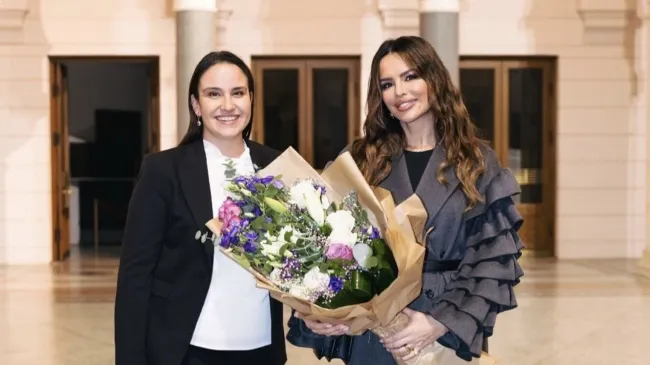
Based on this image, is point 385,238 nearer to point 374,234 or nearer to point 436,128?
point 374,234

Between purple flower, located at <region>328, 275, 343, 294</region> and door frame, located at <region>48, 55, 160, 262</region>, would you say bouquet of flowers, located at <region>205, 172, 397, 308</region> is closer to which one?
purple flower, located at <region>328, 275, 343, 294</region>

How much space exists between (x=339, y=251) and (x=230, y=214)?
30cm

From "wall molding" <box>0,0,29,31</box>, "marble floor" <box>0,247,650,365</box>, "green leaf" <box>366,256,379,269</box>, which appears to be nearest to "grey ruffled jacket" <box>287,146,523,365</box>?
"green leaf" <box>366,256,379,269</box>

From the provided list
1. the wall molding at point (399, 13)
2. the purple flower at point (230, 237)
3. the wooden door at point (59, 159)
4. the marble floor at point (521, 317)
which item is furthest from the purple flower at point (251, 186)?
the wooden door at point (59, 159)

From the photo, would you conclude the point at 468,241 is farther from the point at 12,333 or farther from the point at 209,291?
the point at 12,333

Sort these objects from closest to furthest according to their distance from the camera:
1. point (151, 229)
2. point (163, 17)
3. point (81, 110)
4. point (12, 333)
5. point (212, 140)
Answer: point (151, 229)
point (212, 140)
point (12, 333)
point (163, 17)
point (81, 110)

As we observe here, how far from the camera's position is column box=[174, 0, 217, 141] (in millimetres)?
8797

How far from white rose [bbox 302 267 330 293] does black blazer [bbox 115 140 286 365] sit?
52 centimetres

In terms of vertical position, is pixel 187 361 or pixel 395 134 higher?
pixel 395 134

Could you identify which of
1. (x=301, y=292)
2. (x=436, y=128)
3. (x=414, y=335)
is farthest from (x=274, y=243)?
(x=436, y=128)

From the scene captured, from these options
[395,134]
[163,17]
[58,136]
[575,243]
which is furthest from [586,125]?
[395,134]

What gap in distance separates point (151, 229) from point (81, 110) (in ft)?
41.6

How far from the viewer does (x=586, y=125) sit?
32.5 feet

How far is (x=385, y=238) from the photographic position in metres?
2.05
